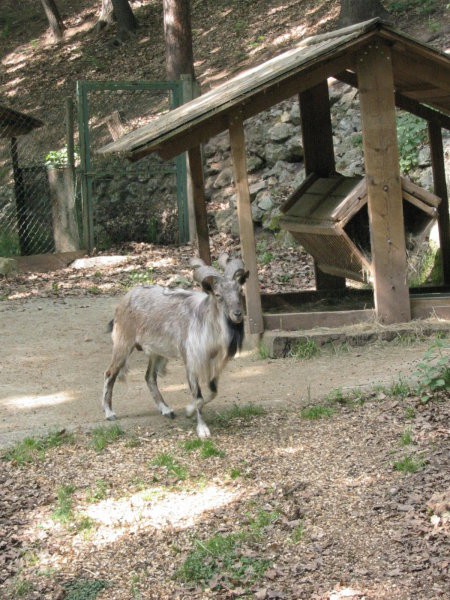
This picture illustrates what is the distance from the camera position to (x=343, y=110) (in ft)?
51.0

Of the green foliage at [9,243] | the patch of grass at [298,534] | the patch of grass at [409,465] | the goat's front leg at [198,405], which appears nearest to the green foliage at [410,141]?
the green foliage at [9,243]

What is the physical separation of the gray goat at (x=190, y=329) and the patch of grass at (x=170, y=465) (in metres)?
0.43

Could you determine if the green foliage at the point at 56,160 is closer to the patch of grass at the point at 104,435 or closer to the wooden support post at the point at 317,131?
the wooden support post at the point at 317,131

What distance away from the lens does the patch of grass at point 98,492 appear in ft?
19.3

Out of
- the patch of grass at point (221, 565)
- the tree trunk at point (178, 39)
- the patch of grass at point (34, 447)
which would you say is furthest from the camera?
the tree trunk at point (178, 39)

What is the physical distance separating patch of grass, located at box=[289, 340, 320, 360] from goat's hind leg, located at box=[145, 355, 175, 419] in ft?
4.91

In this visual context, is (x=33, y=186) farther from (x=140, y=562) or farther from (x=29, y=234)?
(x=140, y=562)

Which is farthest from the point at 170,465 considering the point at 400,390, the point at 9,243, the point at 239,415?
the point at 9,243

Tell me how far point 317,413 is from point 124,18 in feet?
67.7

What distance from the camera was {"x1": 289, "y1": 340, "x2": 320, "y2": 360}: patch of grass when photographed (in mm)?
8492

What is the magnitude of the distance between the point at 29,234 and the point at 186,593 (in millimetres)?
10789

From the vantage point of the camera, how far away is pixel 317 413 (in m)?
6.86

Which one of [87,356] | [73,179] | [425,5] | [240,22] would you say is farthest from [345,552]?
[240,22]

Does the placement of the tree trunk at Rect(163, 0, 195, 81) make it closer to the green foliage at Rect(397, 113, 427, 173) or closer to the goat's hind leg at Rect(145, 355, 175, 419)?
the green foliage at Rect(397, 113, 427, 173)
